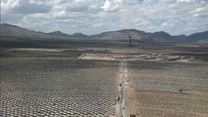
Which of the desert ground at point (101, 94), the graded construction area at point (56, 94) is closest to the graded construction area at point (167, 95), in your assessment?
the desert ground at point (101, 94)

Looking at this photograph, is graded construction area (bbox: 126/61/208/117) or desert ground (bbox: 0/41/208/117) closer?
desert ground (bbox: 0/41/208/117)

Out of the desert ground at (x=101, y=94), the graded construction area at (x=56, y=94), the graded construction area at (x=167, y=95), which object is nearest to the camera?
the graded construction area at (x=56, y=94)

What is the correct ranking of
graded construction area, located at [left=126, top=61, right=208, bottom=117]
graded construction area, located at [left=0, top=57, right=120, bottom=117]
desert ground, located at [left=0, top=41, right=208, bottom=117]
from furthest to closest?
graded construction area, located at [left=126, top=61, right=208, bottom=117] → desert ground, located at [left=0, top=41, right=208, bottom=117] → graded construction area, located at [left=0, top=57, right=120, bottom=117]

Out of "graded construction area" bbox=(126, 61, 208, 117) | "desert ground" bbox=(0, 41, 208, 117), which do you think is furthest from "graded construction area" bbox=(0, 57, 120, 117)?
"graded construction area" bbox=(126, 61, 208, 117)

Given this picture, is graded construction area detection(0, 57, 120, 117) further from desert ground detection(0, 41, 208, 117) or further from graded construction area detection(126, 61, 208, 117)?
graded construction area detection(126, 61, 208, 117)

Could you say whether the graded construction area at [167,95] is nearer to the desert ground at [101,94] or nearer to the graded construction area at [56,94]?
the desert ground at [101,94]

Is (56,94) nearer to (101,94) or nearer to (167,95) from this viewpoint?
(101,94)
